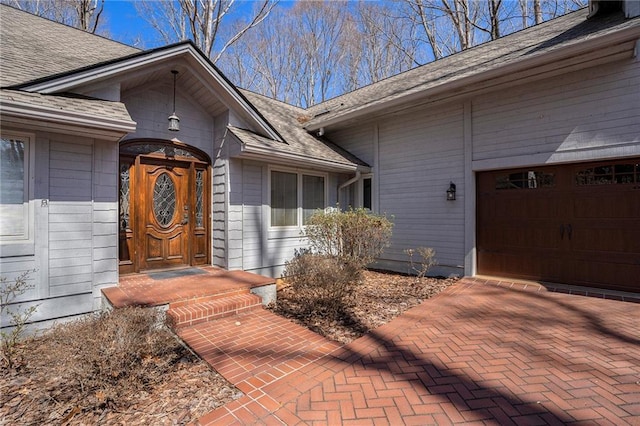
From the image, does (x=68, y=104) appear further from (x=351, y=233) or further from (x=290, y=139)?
(x=351, y=233)

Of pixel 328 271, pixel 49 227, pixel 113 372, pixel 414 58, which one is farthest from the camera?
pixel 414 58

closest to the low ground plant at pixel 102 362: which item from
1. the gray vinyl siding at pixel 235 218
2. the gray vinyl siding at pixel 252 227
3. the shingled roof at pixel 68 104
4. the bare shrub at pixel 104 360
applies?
the bare shrub at pixel 104 360

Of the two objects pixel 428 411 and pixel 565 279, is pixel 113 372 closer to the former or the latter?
pixel 428 411

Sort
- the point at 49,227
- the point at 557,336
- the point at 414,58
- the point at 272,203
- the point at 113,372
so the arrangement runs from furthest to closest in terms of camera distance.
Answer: the point at 414,58 → the point at 272,203 → the point at 49,227 → the point at 557,336 → the point at 113,372

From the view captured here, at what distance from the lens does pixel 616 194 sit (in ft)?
17.3

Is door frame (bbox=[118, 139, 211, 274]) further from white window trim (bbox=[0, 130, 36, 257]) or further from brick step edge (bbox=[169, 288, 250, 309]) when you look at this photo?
brick step edge (bbox=[169, 288, 250, 309])

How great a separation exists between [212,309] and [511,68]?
6450 mm

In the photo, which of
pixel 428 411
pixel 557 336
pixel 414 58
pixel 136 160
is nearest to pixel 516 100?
pixel 557 336

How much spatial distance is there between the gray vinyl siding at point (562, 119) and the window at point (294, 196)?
3.73 metres

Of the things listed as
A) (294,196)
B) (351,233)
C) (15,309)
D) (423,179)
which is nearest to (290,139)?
(294,196)

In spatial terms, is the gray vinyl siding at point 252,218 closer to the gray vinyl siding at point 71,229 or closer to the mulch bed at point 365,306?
the mulch bed at point 365,306

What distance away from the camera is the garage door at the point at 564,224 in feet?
17.1

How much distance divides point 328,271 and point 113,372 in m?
2.81

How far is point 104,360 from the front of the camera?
260cm
